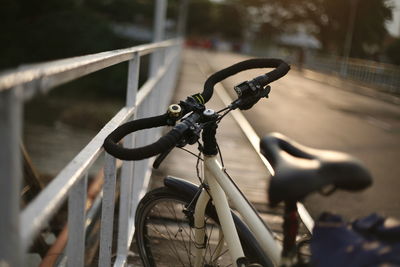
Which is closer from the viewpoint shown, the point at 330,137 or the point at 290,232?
the point at 290,232

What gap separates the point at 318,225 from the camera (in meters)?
1.76

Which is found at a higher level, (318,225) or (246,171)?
(318,225)

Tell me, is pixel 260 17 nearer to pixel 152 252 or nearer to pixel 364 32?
pixel 364 32

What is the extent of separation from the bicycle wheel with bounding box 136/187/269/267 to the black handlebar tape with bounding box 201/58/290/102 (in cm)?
53

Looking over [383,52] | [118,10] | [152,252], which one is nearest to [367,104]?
[152,252]

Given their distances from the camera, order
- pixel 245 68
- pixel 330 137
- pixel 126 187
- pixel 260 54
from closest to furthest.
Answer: pixel 245 68
pixel 126 187
pixel 330 137
pixel 260 54

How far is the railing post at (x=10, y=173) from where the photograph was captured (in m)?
1.16

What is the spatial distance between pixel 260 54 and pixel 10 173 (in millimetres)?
66888

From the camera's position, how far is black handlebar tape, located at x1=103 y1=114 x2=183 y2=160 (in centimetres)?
177

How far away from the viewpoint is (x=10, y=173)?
3.94ft

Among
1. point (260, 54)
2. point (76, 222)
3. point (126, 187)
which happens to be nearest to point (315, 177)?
point (76, 222)

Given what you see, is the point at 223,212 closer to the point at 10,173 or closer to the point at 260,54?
the point at 10,173

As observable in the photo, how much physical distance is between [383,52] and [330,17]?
46.6 feet

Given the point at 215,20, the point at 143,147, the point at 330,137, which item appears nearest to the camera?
the point at 143,147
